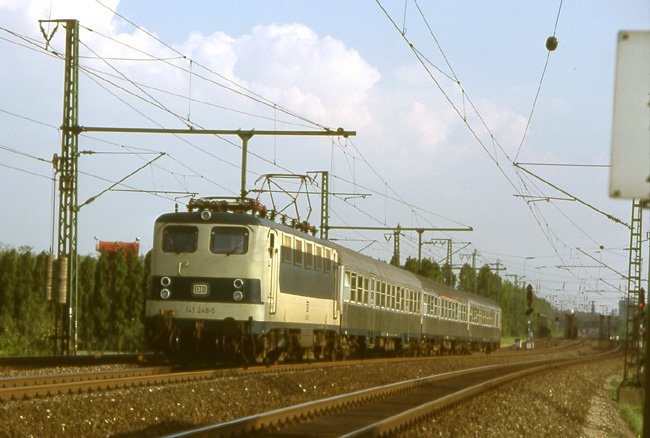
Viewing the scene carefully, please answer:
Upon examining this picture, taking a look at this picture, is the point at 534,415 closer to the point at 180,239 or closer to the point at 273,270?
the point at 273,270

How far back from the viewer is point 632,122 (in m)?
4.04

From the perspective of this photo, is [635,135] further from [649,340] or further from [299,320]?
[299,320]

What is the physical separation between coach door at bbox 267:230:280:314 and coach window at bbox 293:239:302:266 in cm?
146

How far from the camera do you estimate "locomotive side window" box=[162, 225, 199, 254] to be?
21.5 metres

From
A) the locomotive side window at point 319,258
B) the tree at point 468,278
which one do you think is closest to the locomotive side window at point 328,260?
the locomotive side window at point 319,258

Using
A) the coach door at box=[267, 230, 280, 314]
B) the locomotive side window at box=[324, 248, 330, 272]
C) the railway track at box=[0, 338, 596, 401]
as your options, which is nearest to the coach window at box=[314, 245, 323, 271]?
the locomotive side window at box=[324, 248, 330, 272]

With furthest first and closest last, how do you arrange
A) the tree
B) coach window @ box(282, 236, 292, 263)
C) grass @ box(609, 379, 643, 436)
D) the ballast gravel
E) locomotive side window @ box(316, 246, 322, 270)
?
the tree < locomotive side window @ box(316, 246, 322, 270) < grass @ box(609, 379, 643, 436) < coach window @ box(282, 236, 292, 263) < the ballast gravel

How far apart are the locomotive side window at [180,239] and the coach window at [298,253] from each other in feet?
9.63

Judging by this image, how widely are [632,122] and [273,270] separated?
59.1 ft

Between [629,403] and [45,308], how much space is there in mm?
58943

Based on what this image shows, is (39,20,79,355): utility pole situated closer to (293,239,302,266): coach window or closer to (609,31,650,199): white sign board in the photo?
(293,239,302,266): coach window

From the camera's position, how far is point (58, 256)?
83.3ft

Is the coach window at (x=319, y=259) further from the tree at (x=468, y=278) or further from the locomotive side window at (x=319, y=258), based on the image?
the tree at (x=468, y=278)

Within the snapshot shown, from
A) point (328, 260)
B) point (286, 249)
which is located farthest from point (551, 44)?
point (328, 260)
